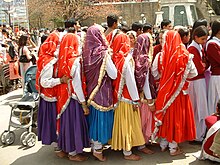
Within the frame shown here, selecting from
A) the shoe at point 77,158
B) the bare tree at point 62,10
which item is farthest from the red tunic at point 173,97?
the bare tree at point 62,10

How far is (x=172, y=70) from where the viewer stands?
4023 millimetres

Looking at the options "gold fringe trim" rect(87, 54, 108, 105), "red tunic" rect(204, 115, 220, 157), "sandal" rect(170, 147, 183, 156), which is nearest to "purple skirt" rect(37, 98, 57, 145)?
"gold fringe trim" rect(87, 54, 108, 105)

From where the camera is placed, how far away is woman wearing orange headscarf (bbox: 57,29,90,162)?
3.90 meters

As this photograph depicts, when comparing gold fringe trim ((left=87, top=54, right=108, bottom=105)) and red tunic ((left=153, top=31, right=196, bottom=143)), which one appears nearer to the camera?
gold fringe trim ((left=87, top=54, right=108, bottom=105))

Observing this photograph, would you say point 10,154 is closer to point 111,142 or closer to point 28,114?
point 28,114

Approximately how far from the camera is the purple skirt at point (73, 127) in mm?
3977

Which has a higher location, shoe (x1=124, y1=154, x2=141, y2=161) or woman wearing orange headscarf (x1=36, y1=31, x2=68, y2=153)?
woman wearing orange headscarf (x1=36, y1=31, x2=68, y2=153)

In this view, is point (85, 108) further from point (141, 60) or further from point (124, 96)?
point (141, 60)

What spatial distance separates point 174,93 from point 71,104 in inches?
48.3

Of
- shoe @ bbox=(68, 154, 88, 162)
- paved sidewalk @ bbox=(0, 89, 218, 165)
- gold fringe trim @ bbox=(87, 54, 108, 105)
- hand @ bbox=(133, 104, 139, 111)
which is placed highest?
gold fringe trim @ bbox=(87, 54, 108, 105)

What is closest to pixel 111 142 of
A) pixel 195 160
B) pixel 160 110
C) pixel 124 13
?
pixel 160 110

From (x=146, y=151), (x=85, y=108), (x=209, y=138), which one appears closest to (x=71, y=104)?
(x=85, y=108)

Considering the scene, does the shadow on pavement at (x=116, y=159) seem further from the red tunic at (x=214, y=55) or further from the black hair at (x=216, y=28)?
the black hair at (x=216, y=28)

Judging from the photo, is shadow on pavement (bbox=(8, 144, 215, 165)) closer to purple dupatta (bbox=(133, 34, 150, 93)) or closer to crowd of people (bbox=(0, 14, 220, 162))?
crowd of people (bbox=(0, 14, 220, 162))
